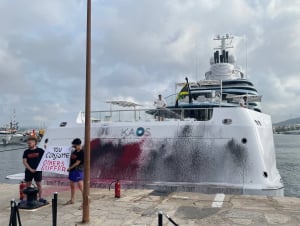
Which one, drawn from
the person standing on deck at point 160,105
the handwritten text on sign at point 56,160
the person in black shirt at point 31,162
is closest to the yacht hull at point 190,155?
the person standing on deck at point 160,105

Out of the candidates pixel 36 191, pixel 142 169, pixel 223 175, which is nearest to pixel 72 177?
pixel 36 191

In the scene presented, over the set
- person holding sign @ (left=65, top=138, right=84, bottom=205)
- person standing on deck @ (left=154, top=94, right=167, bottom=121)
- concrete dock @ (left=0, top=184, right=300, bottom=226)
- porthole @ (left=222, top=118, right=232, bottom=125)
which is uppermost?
person standing on deck @ (left=154, top=94, right=167, bottom=121)

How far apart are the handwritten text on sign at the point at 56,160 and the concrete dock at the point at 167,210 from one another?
893mm

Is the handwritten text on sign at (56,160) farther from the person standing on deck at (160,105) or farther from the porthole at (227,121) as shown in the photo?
the person standing on deck at (160,105)

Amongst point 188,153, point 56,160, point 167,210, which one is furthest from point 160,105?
point 167,210

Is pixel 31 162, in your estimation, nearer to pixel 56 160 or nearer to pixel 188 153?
pixel 56 160

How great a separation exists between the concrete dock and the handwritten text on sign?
0.89 metres

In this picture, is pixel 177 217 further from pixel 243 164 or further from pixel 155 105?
pixel 155 105

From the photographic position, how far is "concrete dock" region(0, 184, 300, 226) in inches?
289

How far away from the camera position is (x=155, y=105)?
52.6 ft

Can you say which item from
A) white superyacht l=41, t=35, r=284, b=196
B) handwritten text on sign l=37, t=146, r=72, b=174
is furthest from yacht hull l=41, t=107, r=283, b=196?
handwritten text on sign l=37, t=146, r=72, b=174

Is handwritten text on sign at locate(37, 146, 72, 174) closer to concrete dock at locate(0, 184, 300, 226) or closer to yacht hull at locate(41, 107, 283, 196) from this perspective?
concrete dock at locate(0, 184, 300, 226)

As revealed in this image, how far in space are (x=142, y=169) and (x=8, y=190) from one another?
4.76 metres

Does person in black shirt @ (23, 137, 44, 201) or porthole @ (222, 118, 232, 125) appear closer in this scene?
person in black shirt @ (23, 137, 44, 201)
